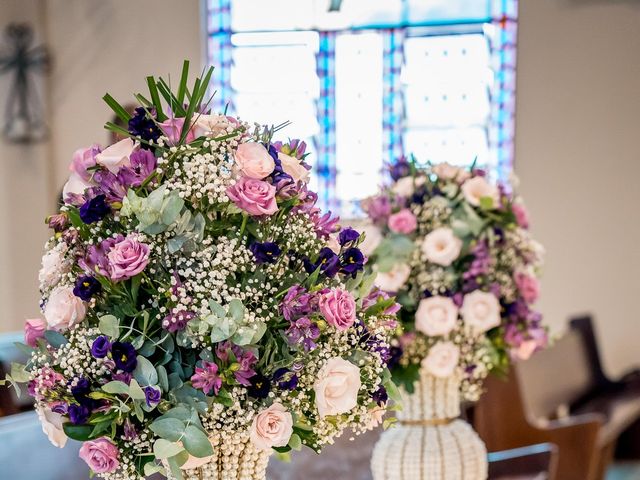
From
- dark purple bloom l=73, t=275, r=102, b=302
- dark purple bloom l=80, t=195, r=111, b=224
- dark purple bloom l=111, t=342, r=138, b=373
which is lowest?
dark purple bloom l=111, t=342, r=138, b=373

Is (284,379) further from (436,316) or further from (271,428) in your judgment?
(436,316)

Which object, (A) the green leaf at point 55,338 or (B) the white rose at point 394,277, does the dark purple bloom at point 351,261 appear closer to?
(A) the green leaf at point 55,338

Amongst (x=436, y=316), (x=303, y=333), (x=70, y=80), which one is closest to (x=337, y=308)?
(x=303, y=333)

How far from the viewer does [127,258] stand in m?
0.96

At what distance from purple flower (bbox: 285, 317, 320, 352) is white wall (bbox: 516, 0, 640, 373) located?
4777 mm

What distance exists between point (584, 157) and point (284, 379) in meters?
4.89

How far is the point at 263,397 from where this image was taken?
101 centimetres

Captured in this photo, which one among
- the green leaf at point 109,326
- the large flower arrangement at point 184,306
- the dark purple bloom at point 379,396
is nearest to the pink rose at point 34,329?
the large flower arrangement at point 184,306

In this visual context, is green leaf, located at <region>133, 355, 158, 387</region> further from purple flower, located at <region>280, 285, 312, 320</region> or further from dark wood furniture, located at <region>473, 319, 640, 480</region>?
dark wood furniture, located at <region>473, 319, 640, 480</region>

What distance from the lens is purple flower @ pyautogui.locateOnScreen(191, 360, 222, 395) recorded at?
96 cm

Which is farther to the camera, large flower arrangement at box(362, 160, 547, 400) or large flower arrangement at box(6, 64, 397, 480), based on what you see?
large flower arrangement at box(362, 160, 547, 400)

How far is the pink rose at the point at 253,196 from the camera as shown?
100cm

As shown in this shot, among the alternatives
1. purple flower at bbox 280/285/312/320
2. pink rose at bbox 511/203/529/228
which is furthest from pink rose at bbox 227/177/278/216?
pink rose at bbox 511/203/529/228

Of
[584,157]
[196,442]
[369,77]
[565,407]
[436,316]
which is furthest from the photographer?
[369,77]
